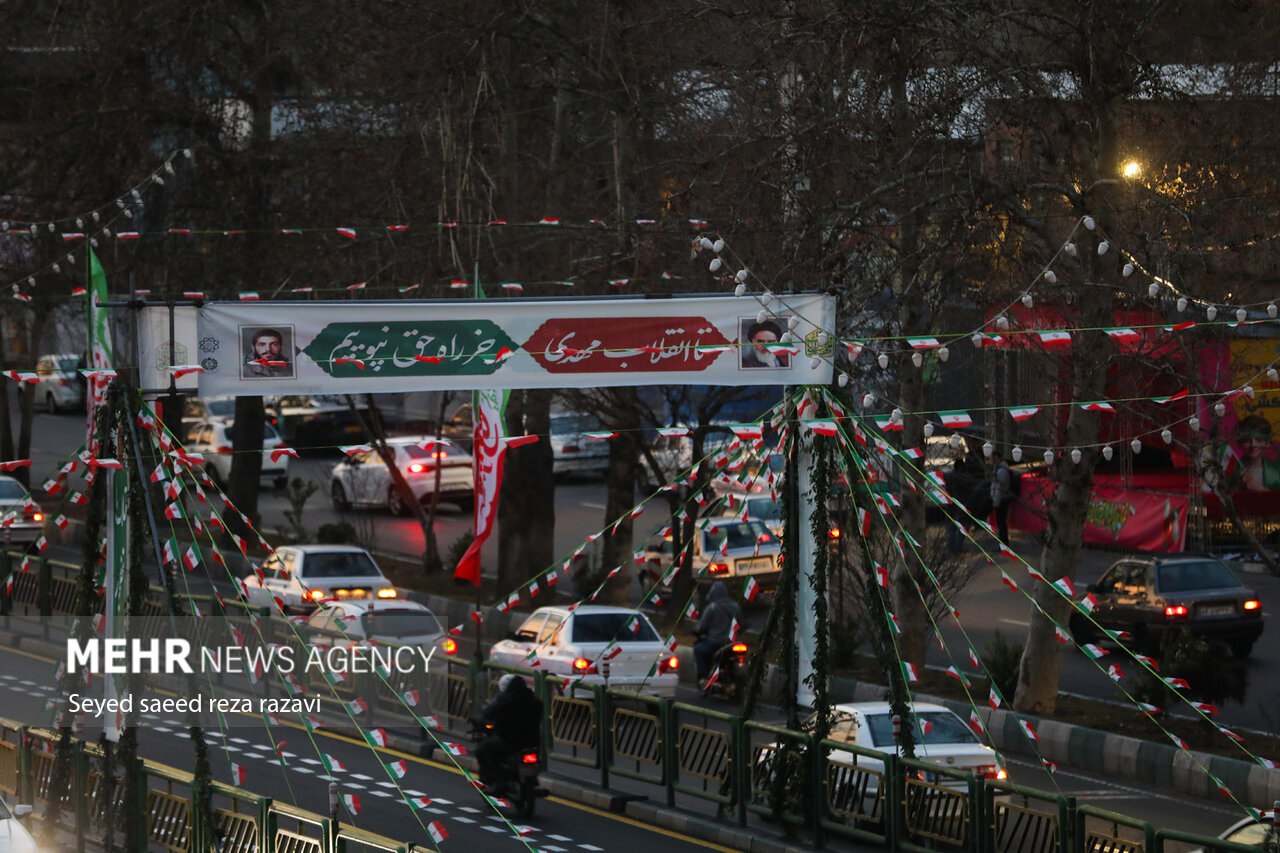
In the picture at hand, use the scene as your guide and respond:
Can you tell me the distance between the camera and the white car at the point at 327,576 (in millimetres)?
28094

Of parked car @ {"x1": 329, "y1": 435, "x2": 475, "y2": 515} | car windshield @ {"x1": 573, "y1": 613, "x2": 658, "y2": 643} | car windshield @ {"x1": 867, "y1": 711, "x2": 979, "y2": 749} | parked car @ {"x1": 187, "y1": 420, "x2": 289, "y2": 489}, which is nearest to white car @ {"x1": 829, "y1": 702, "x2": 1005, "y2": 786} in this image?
car windshield @ {"x1": 867, "y1": 711, "x2": 979, "y2": 749}

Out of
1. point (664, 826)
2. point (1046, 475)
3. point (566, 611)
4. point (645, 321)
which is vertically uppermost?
point (645, 321)

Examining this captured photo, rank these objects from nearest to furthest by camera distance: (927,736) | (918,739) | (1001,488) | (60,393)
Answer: (918,739), (927,736), (1001,488), (60,393)

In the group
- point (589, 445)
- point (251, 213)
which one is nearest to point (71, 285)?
point (251, 213)

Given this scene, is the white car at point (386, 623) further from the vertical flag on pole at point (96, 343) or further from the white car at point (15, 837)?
the white car at point (15, 837)

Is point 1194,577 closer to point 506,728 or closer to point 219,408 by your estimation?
point 506,728

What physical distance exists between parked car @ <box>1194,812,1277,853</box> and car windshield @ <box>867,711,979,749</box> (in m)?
4.08

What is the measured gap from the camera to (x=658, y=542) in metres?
32.9

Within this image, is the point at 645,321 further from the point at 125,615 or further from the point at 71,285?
the point at 71,285

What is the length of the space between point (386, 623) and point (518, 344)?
10.1 metres

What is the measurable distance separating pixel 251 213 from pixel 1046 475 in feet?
48.2

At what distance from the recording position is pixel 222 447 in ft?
152

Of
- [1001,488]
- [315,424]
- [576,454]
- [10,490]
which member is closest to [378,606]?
[1001,488]

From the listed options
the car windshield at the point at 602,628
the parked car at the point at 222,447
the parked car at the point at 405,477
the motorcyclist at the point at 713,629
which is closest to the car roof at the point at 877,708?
the car windshield at the point at 602,628
